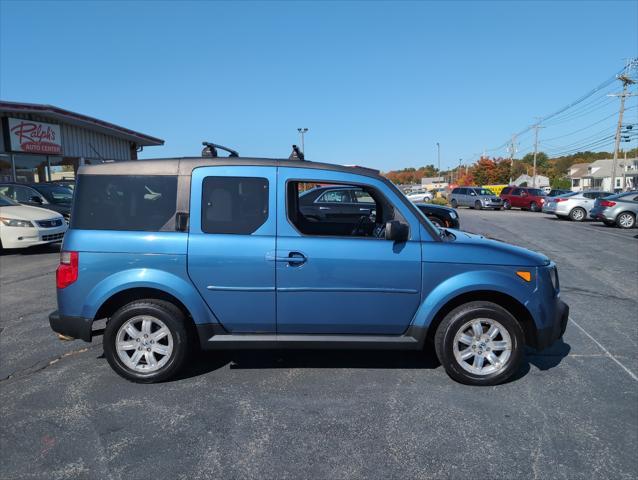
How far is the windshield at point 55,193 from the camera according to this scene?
1352 cm

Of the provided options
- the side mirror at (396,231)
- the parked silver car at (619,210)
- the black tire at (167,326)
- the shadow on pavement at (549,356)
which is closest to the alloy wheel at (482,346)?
the shadow on pavement at (549,356)

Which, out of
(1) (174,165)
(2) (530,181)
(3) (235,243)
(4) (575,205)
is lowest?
(4) (575,205)

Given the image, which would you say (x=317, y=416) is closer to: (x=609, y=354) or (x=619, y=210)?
(x=609, y=354)

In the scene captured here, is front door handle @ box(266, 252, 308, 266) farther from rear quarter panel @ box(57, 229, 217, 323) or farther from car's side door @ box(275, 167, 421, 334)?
rear quarter panel @ box(57, 229, 217, 323)

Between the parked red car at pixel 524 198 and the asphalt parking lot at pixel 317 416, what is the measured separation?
94.0 feet

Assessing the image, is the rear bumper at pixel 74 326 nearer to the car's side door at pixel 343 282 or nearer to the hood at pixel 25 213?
the car's side door at pixel 343 282

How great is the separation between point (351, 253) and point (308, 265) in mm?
366

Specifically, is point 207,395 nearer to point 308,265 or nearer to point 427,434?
point 308,265

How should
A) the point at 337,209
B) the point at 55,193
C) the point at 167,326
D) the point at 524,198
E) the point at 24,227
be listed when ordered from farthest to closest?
the point at 524,198 → the point at 55,193 → the point at 24,227 → the point at 337,209 → the point at 167,326

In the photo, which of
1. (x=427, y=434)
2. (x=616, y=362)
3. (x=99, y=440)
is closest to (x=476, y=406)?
(x=427, y=434)

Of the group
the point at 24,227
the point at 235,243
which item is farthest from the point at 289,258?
the point at 24,227

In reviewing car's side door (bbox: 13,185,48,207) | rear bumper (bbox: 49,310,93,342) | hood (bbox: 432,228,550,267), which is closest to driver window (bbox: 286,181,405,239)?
hood (bbox: 432,228,550,267)

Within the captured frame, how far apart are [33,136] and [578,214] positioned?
24826 mm

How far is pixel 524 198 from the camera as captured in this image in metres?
32.6
